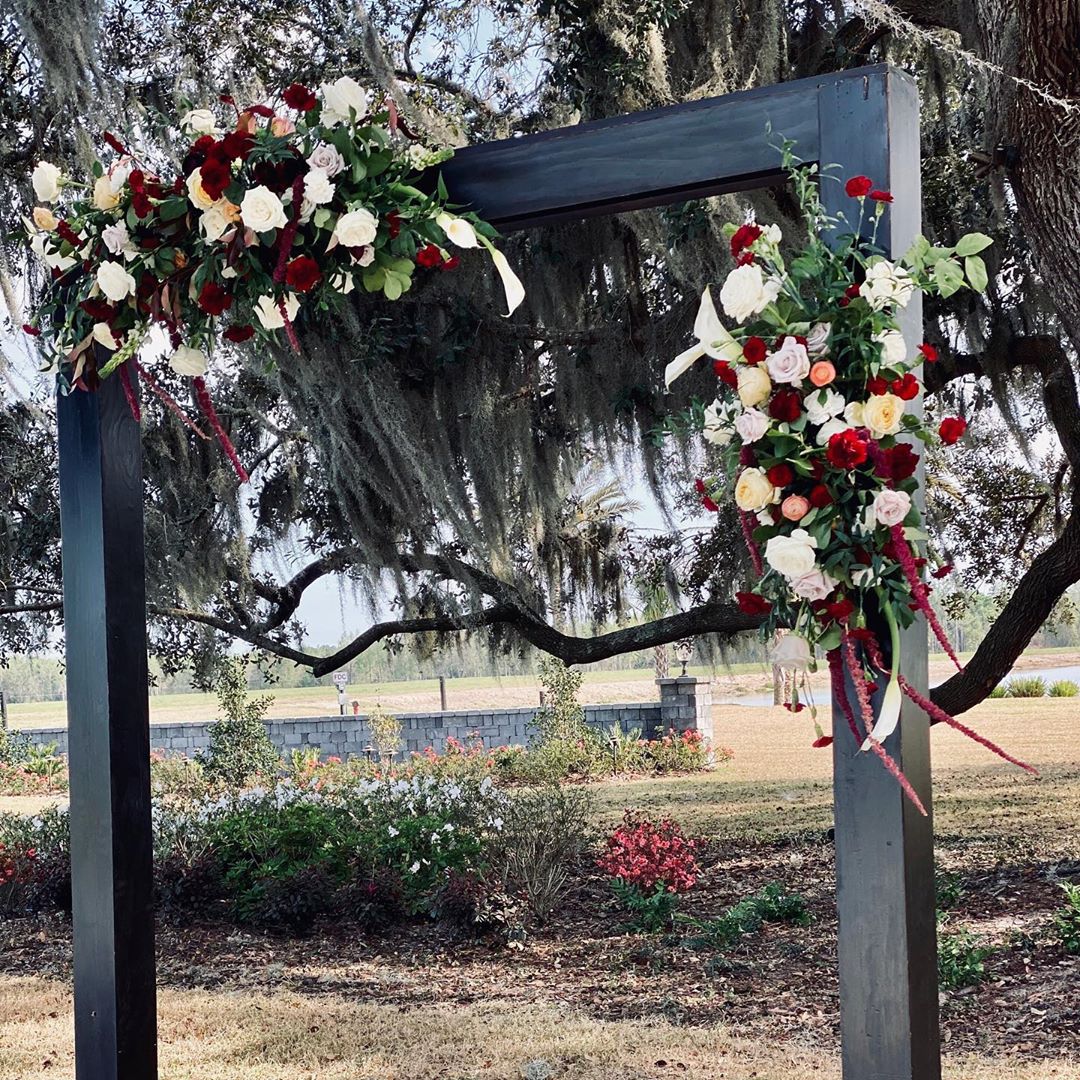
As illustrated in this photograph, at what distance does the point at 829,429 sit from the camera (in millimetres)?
1547

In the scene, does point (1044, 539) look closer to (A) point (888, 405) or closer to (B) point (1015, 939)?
(B) point (1015, 939)

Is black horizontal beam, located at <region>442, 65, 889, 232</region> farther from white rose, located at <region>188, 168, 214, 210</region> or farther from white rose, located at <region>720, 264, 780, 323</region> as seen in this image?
white rose, located at <region>188, 168, 214, 210</region>

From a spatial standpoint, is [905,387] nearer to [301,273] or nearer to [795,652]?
[795,652]

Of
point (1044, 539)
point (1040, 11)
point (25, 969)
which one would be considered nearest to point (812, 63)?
point (1040, 11)

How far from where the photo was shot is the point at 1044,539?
6.07 metres

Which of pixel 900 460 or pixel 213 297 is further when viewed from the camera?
pixel 213 297

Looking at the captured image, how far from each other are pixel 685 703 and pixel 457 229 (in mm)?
A: 9150

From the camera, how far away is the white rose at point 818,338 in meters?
1.57

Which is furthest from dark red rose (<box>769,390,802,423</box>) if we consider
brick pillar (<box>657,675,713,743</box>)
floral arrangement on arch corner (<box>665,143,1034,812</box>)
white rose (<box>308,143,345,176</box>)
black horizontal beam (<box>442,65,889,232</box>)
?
brick pillar (<box>657,675,713,743</box>)

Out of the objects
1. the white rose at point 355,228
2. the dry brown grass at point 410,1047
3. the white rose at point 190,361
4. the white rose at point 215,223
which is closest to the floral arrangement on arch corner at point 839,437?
the white rose at point 355,228

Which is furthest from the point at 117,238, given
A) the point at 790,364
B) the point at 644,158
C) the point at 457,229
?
the point at 790,364

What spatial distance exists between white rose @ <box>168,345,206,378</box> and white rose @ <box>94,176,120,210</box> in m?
0.26

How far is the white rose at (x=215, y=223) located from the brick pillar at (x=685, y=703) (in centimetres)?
897

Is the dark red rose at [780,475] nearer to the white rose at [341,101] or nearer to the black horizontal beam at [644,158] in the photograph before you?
the black horizontal beam at [644,158]
